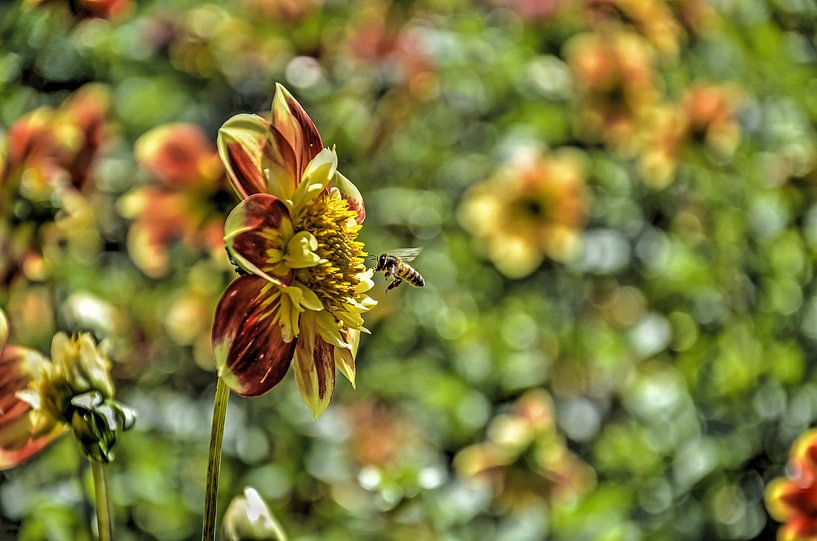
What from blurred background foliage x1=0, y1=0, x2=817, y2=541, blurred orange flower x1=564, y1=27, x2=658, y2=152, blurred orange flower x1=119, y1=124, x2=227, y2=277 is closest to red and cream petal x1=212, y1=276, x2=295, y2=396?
blurred background foliage x1=0, y1=0, x2=817, y2=541

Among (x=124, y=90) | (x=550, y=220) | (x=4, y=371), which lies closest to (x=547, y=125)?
(x=550, y=220)

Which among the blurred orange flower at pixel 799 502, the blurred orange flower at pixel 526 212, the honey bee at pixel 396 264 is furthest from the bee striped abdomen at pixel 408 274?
the blurred orange flower at pixel 526 212

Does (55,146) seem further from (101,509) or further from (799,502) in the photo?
(799,502)

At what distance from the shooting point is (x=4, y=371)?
0.45 meters

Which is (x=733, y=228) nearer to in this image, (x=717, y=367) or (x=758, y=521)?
(x=717, y=367)

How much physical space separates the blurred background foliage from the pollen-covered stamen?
10.1 inches

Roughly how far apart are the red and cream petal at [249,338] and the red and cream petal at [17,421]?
11cm

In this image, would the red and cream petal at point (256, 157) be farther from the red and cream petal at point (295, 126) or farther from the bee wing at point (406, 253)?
the bee wing at point (406, 253)

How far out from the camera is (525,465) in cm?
100

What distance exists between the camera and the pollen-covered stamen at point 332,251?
0.40m

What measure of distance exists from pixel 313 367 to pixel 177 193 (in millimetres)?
573

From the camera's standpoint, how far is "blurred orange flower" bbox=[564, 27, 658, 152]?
1.32 meters

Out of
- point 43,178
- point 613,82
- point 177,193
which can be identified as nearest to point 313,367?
point 43,178

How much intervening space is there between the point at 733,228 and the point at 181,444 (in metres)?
0.78
